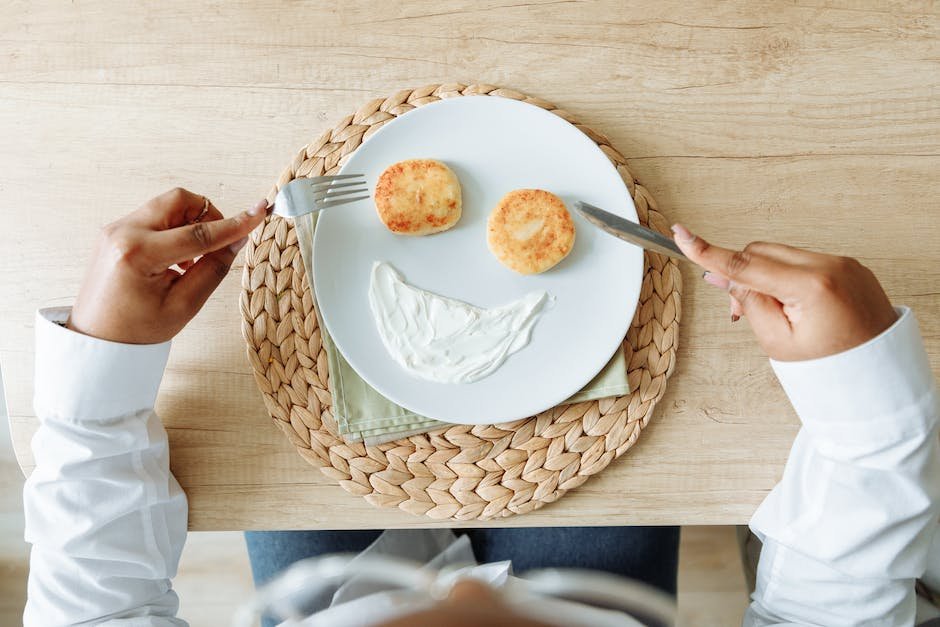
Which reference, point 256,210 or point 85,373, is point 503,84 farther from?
point 85,373

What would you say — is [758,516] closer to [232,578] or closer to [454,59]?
[454,59]

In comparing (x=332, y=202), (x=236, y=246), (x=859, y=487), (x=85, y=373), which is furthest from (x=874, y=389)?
(x=85, y=373)

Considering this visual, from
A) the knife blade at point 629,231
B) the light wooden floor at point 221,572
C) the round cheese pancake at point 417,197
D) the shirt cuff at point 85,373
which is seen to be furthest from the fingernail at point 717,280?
the light wooden floor at point 221,572

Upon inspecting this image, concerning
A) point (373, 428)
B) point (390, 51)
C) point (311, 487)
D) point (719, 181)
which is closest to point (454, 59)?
point (390, 51)

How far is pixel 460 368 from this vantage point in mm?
942

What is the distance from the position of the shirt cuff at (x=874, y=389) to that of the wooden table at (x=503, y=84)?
0.43 ft

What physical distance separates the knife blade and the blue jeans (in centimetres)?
52

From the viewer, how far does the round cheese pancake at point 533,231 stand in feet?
3.07

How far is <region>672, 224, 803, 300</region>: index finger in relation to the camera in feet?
2.70

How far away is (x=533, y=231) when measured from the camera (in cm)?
94

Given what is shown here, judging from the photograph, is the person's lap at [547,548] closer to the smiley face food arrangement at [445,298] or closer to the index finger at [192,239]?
the smiley face food arrangement at [445,298]

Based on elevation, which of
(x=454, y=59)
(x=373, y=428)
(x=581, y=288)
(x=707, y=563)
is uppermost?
(x=454, y=59)

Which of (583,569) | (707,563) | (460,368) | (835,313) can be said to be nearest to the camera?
(835,313)

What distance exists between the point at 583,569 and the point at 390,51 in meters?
0.87
